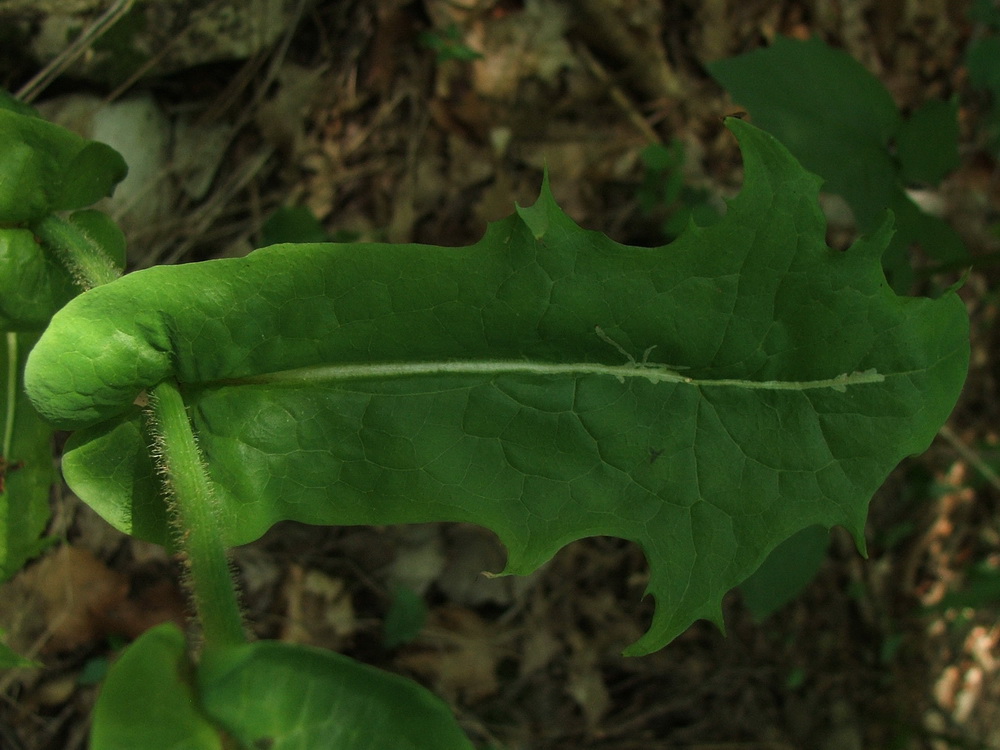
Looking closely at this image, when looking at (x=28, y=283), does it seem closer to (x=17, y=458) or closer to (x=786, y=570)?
(x=17, y=458)

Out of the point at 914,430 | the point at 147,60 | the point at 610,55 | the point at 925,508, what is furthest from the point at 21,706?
the point at 925,508

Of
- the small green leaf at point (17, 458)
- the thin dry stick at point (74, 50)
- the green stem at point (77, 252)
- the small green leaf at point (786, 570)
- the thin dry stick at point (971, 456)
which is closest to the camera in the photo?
the green stem at point (77, 252)

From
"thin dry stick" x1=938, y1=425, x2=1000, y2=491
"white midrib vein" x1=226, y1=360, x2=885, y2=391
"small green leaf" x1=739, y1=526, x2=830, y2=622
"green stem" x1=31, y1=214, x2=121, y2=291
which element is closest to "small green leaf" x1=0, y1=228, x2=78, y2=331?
"green stem" x1=31, y1=214, x2=121, y2=291

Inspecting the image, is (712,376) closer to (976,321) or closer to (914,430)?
(914,430)

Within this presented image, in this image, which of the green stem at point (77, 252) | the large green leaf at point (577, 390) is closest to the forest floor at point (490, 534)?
the green stem at point (77, 252)

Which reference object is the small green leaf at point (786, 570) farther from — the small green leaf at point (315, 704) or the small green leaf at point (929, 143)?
the small green leaf at point (315, 704)
